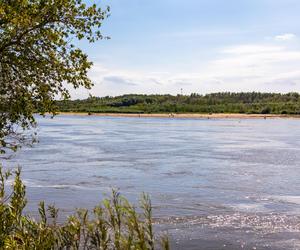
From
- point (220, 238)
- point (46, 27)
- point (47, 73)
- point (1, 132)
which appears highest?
point (46, 27)

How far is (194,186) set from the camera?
95.2 ft

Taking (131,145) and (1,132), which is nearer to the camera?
(1,132)

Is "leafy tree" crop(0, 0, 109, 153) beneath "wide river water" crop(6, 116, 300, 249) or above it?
above

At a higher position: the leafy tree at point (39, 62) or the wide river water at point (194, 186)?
the leafy tree at point (39, 62)

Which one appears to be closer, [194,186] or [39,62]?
[39,62]

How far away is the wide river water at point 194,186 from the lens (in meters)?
18.9

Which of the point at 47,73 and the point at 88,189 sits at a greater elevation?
the point at 47,73

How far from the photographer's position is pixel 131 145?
183 ft

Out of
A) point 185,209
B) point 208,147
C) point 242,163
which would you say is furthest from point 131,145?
point 185,209

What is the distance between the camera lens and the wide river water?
18.9 meters

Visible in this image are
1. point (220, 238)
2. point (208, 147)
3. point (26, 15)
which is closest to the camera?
point (26, 15)

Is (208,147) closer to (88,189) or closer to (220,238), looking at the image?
(88,189)

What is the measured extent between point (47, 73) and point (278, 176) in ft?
75.4

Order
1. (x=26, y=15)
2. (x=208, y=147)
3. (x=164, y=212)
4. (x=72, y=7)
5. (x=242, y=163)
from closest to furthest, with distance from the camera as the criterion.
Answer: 1. (x=26, y=15)
2. (x=72, y=7)
3. (x=164, y=212)
4. (x=242, y=163)
5. (x=208, y=147)
